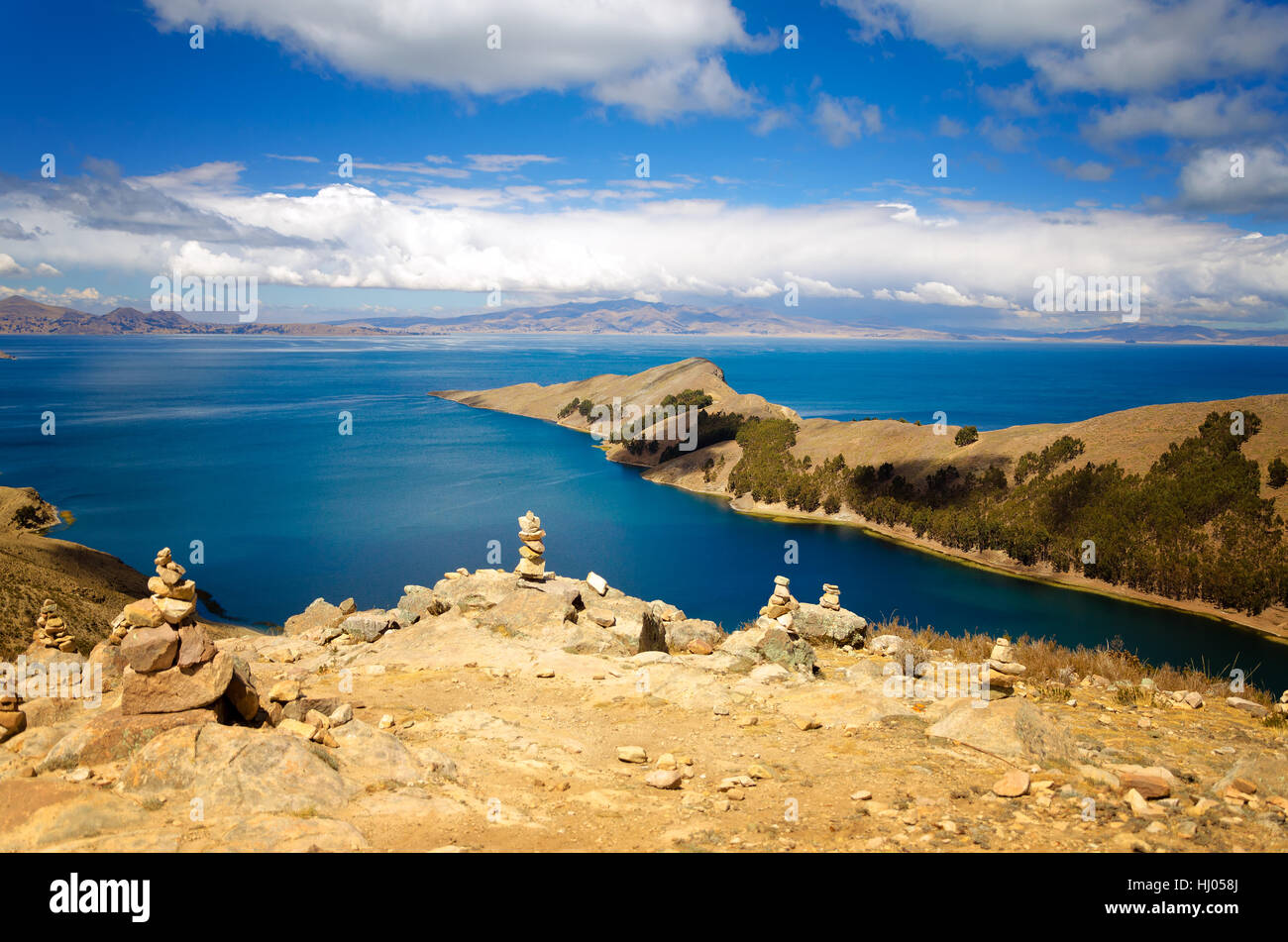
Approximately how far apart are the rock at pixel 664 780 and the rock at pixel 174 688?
6510 mm

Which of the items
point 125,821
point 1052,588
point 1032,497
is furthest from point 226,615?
point 1032,497

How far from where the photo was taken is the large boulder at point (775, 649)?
702 inches

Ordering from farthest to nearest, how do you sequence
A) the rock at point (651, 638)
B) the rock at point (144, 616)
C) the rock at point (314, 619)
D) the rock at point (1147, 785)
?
the rock at point (314, 619)
the rock at point (651, 638)
the rock at point (144, 616)
the rock at point (1147, 785)

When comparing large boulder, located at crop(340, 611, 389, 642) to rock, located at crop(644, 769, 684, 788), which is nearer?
rock, located at crop(644, 769, 684, 788)

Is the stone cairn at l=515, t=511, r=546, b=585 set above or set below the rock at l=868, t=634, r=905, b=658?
above

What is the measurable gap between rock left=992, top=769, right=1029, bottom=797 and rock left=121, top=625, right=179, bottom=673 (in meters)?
11.7

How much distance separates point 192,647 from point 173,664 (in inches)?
13.0

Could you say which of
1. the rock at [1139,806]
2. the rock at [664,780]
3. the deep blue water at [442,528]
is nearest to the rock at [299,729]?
the rock at [664,780]

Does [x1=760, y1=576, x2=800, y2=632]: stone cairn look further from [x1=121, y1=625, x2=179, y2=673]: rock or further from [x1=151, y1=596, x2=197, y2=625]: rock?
[x1=121, y1=625, x2=179, y2=673]: rock

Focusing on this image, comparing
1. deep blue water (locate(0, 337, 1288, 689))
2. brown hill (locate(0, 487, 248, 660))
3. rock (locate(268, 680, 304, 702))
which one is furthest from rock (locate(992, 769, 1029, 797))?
deep blue water (locate(0, 337, 1288, 689))

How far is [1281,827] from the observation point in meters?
8.59

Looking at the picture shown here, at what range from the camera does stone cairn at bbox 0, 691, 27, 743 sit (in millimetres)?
10219

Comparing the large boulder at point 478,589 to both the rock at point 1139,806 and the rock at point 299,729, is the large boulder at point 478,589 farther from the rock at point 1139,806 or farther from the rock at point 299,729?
the rock at point 1139,806

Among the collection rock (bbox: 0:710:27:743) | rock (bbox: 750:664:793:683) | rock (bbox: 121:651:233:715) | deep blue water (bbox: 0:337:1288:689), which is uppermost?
rock (bbox: 121:651:233:715)
